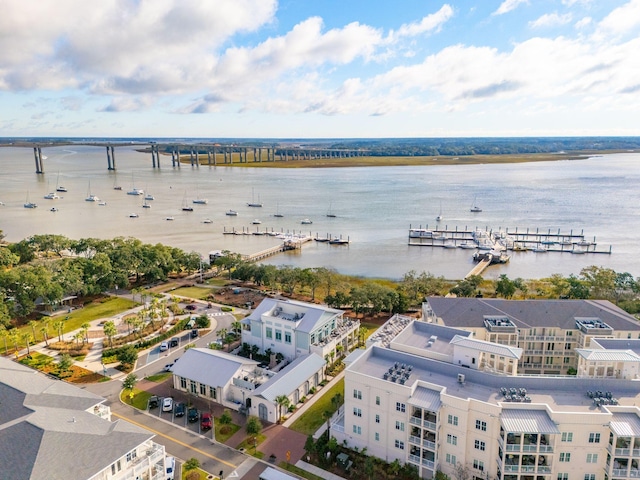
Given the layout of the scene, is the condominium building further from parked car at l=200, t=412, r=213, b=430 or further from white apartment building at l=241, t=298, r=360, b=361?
white apartment building at l=241, t=298, r=360, b=361

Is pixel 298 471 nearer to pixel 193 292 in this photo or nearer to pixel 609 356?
pixel 609 356

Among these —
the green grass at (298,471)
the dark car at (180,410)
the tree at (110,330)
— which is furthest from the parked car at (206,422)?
the tree at (110,330)

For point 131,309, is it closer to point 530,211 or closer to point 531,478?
point 531,478

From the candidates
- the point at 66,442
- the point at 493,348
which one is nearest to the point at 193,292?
the point at 66,442

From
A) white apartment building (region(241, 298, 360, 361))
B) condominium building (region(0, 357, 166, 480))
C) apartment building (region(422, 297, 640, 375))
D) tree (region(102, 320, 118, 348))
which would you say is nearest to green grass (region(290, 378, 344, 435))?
white apartment building (region(241, 298, 360, 361))

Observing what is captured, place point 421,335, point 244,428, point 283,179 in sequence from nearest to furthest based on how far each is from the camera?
1. point 244,428
2. point 421,335
3. point 283,179

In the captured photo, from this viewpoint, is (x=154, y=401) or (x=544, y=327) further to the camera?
(x=544, y=327)

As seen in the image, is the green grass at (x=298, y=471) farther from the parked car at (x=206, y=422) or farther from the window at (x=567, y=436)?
the window at (x=567, y=436)

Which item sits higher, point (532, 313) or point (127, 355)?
point (532, 313)

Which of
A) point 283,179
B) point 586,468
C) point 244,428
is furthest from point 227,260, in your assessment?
point 283,179
